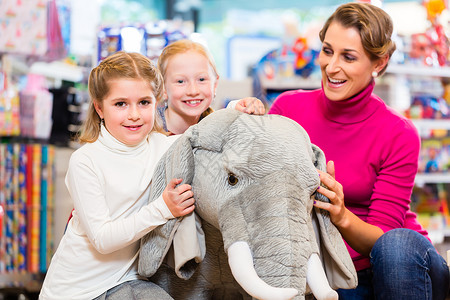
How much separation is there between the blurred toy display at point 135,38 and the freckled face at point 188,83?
2.45 ft

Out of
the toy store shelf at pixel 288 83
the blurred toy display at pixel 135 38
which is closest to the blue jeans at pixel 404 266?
the blurred toy display at pixel 135 38

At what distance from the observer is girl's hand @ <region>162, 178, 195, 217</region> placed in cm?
115

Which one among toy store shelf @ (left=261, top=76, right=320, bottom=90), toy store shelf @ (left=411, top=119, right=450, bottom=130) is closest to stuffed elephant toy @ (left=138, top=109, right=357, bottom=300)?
toy store shelf @ (left=261, top=76, right=320, bottom=90)

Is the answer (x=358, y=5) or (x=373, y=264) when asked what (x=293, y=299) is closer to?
(x=373, y=264)

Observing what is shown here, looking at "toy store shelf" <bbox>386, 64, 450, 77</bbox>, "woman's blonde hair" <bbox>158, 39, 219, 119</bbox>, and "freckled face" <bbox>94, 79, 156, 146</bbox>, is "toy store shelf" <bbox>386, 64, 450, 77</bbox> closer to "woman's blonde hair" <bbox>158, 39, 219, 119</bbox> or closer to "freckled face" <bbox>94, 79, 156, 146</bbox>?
"woman's blonde hair" <bbox>158, 39, 219, 119</bbox>

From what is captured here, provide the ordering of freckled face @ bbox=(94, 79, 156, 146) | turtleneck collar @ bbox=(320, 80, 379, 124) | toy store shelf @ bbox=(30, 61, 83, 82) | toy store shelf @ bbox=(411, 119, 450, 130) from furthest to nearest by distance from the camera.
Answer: toy store shelf @ bbox=(411, 119, 450, 130)
toy store shelf @ bbox=(30, 61, 83, 82)
turtleneck collar @ bbox=(320, 80, 379, 124)
freckled face @ bbox=(94, 79, 156, 146)

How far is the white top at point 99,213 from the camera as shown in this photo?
4.16 ft

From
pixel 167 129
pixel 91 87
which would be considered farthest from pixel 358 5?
pixel 91 87

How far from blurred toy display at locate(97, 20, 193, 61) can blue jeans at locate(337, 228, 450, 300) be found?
4.82 feet

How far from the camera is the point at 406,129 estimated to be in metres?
1.63

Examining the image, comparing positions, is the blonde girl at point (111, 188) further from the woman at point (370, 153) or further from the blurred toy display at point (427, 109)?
the blurred toy display at point (427, 109)

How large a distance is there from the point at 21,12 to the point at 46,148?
0.74 metres

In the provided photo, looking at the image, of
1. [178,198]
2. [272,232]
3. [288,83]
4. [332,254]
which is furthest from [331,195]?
[288,83]

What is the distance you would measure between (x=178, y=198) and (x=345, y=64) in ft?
2.67
